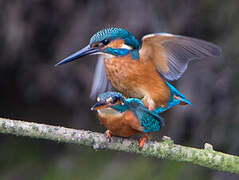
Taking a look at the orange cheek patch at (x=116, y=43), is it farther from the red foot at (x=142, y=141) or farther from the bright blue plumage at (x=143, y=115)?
the red foot at (x=142, y=141)

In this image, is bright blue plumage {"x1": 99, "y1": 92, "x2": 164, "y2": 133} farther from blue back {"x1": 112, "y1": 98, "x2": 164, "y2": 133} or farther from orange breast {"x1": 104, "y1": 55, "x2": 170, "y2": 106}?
orange breast {"x1": 104, "y1": 55, "x2": 170, "y2": 106}

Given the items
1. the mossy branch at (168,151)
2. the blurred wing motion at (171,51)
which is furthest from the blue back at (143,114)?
the blurred wing motion at (171,51)

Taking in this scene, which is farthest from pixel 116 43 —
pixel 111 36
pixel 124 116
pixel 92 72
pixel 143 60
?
pixel 92 72

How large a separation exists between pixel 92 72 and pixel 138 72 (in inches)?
64.5

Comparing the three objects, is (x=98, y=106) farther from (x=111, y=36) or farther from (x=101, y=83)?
(x=101, y=83)

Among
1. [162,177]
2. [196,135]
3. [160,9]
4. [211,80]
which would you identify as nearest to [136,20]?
[160,9]

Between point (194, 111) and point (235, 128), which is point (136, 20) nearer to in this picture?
point (194, 111)

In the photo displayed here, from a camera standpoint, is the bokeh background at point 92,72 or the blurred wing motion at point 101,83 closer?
the blurred wing motion at point 101,83

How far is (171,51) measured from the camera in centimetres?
248

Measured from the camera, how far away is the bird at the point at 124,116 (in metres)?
2.35

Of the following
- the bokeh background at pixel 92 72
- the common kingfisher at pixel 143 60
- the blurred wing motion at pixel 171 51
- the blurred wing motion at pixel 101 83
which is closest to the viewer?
the blurred wing motion at pixel 171 51

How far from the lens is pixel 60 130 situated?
2.22 m

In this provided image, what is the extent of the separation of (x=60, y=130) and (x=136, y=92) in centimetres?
59

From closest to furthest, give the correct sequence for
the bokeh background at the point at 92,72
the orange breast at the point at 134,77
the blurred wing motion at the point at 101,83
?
1. the orange breast at the point at 134,77
2. the blurred wing motion at the point at 101,83
3. the bokeh background at the point at 92,72
